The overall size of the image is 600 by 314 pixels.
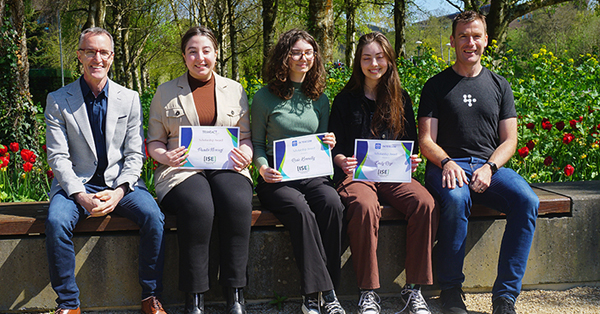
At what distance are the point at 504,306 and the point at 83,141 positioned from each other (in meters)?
2.91

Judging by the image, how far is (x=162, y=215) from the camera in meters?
3.27

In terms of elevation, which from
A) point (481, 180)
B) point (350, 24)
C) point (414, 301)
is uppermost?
point (350, 24)

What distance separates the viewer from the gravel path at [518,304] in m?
3.46

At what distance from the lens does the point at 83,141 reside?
3.38m

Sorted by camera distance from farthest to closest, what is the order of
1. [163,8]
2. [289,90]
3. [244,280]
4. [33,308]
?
[163,8]
[289,90]
[33,308]
[244,280]

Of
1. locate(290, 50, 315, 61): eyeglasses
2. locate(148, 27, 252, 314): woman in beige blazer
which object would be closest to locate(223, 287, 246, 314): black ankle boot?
locate(148, 27, 252, 314): woman in beige blazer

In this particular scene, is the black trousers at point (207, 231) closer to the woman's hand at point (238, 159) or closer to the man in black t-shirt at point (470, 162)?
the woman's hand at point (238, 159)

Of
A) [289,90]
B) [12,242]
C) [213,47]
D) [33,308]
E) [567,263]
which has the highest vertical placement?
[213,47]

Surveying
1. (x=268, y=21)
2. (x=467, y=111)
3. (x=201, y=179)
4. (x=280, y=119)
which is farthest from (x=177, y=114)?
(x=268, y=21)

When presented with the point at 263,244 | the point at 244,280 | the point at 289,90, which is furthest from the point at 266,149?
the point at 244,280

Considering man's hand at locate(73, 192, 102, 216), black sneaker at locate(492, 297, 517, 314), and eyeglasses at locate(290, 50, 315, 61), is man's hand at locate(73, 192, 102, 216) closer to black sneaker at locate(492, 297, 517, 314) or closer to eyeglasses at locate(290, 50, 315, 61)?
eyeglasses at locate(290, 50, 315, 61)

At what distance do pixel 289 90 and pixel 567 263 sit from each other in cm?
240

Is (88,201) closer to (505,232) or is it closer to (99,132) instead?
(99,132)

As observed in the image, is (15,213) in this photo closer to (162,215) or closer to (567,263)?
(162,215)
